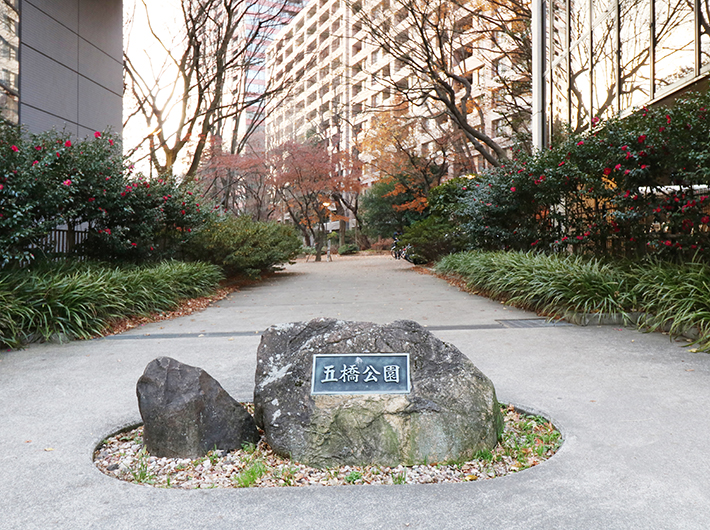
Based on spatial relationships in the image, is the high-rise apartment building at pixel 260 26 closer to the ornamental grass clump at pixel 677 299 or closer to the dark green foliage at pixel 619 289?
the dark green foliage at pixel 619 289

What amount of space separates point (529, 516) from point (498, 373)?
8.18 ft

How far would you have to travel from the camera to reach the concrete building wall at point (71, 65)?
10516 millimetres

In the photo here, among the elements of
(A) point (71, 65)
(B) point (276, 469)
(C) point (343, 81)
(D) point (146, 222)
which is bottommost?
(B) point (276, 469)

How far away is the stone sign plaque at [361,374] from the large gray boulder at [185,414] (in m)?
0.58

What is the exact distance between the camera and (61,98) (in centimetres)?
1156

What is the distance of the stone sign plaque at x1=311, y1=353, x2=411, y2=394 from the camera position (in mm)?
3059

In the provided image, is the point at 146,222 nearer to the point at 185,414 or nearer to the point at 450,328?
the point at 450,328

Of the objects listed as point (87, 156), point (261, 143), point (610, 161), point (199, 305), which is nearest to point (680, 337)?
point (610, 161)

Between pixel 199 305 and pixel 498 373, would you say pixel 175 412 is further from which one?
pixel 199 305

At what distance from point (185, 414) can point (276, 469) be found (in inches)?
24.3

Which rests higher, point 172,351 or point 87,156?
point 87,156

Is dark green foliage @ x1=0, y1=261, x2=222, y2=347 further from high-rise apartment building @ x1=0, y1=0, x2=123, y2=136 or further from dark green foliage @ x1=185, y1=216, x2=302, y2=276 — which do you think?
dark green foliage @ x1=185, y1=216, x2=302, y2=276

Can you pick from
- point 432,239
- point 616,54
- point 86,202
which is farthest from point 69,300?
point 432,239

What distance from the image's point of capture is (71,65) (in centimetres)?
1195
